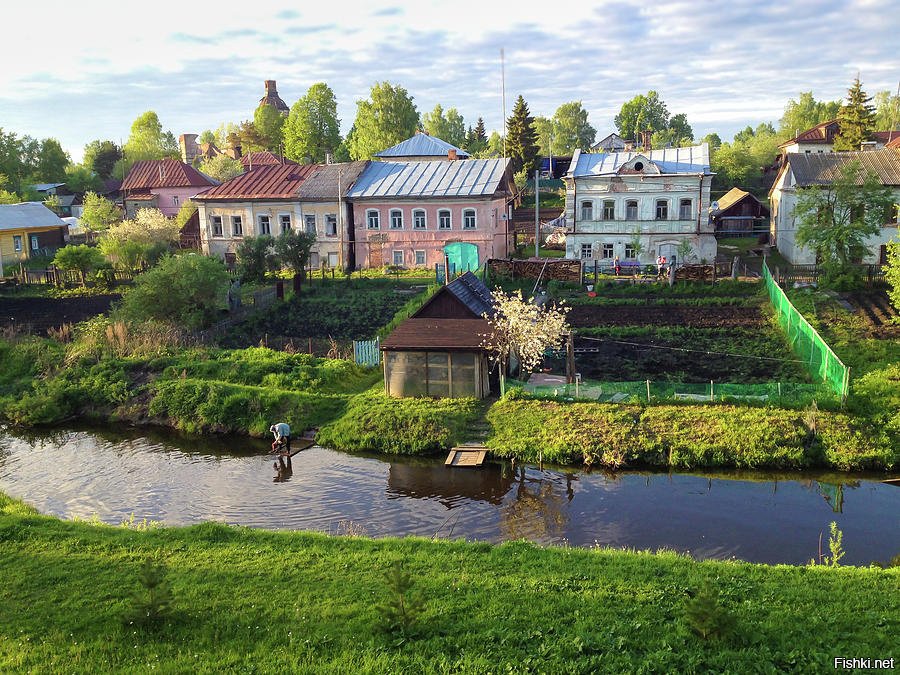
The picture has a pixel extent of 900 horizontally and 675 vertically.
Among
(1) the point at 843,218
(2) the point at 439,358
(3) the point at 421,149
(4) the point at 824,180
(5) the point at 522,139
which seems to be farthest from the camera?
(5) the point at 522,139

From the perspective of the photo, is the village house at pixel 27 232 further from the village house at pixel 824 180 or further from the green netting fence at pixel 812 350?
the village house at pixel 824 180

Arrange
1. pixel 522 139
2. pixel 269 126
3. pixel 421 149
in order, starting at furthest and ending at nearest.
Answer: pixel 269 126, pixel 522 139, pixel 421 149

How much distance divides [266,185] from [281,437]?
31339 millimetres

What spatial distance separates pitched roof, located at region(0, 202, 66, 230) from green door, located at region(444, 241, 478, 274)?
30.4 metres

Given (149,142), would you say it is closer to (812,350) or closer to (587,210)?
(587,210)

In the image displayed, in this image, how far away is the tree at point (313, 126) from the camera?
272 ft

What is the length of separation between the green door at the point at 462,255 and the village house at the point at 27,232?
29.7 meters

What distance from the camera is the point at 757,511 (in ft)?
59.1

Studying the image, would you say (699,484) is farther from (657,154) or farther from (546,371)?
(657,154)

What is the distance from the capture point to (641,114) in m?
108

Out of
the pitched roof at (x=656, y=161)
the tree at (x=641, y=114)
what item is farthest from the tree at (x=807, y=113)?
the pitched roof at (x=656, y=161)

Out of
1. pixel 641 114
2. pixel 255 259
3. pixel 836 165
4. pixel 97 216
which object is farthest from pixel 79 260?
pixel 641 114

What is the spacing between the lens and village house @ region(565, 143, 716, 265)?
146ft

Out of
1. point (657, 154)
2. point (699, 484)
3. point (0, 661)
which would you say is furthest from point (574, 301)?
point (0, 661)
